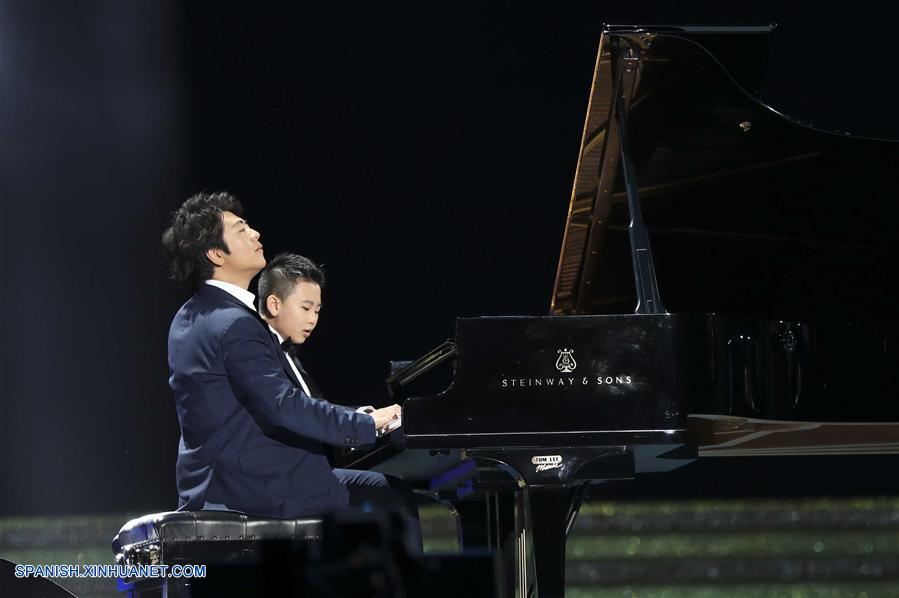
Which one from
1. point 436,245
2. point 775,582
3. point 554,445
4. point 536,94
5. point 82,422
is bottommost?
point 775,582

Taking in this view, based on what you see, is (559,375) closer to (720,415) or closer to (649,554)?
(720,415)

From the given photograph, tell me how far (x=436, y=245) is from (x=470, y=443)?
2651 millimetres

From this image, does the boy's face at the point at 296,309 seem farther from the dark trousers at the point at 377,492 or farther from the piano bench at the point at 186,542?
the piano bench at the point at 186,542

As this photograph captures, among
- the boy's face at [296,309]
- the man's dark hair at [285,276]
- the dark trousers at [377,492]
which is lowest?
the dark trousers at [377,492]

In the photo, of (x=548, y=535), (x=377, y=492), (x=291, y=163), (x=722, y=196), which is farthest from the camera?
(x=291, y=163)

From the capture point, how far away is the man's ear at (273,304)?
3.48m

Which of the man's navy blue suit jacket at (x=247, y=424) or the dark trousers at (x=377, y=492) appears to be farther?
the dark trousers at (x=377, y=492)

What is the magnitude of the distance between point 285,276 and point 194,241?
0.36 meters

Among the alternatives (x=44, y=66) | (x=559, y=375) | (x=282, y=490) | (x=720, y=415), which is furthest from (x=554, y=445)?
(x=44, y=66)

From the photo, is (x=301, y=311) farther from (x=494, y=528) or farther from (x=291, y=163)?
(x=291, y=163)

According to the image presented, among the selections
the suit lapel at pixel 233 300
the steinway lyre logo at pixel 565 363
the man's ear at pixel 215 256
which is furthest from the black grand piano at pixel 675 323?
the man's ear at pixel 215 256

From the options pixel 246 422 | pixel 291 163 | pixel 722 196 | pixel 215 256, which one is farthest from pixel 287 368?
pixel 291 163

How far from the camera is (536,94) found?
5.44 meters

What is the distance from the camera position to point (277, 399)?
293 cm
